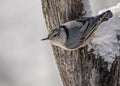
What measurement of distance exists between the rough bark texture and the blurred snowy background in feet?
8.71

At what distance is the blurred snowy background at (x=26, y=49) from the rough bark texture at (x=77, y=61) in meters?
2.65

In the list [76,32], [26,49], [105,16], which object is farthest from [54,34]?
[26,49]

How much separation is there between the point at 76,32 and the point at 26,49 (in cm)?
302

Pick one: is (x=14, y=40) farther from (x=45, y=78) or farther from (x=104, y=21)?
(x=104, y=21)

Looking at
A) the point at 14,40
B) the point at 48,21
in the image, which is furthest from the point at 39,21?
the point at 48,21

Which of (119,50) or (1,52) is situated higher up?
(119,50)

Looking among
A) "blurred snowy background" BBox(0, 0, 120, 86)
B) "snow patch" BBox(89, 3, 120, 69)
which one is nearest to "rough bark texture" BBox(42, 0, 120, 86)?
"snow patch" BBox(89, 3, 120, 69)

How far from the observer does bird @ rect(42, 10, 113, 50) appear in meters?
1.78

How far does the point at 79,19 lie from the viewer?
5.97 feet

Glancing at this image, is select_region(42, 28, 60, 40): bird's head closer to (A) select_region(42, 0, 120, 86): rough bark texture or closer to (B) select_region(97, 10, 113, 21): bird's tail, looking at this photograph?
(A) select_region(42, 0, 120, 86): rough bark texture

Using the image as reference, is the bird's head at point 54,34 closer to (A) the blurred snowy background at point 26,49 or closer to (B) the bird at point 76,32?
(B) the bird at point 76,32

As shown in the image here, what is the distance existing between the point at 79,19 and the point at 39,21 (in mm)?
2968

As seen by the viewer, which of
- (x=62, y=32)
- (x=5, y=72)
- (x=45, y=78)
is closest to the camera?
(x=62, y=32)

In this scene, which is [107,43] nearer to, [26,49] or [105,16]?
[105,16]
